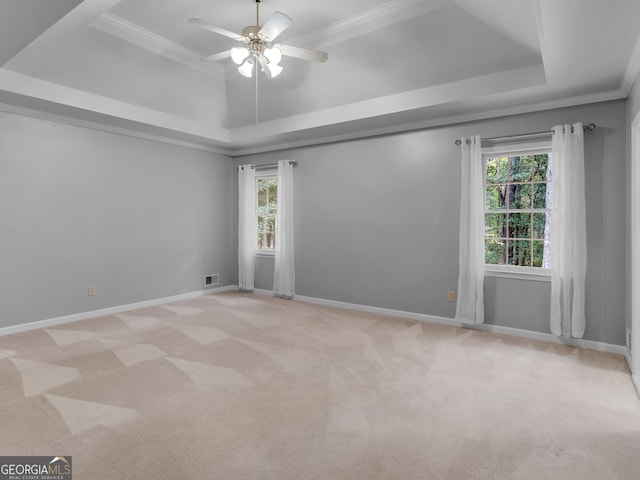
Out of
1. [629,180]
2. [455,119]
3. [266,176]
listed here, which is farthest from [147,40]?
[629,180]

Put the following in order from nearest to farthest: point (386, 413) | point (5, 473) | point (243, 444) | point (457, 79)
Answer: point (5, 473), point (243, 444), point (386, 413), point (457, 79)

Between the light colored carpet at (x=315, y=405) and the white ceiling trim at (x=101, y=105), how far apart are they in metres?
2.55

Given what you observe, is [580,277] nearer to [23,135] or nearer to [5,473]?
[5,473]

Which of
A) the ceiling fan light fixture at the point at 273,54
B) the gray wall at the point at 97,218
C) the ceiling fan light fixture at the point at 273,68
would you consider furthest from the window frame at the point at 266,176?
the ceiling fan light fixture at the point at 273,54

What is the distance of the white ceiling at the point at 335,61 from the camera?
8.80 feet

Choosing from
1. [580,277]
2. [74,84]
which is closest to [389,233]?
[580,277]

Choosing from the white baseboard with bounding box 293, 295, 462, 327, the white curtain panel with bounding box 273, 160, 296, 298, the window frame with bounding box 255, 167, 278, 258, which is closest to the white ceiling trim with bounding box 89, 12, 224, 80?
the white curtain panel with bounding box 273, 160, 296, 298

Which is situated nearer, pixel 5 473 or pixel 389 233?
pixel 5 473

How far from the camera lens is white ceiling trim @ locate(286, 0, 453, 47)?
3.36 metres

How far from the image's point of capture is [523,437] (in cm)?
218

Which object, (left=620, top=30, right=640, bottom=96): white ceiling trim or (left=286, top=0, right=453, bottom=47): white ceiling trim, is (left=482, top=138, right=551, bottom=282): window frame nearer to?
(left=620, top=30, right=640, bottom=96): white ceiling trim

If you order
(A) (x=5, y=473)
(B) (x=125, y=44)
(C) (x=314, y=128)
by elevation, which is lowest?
(A) (x=5, y=473)

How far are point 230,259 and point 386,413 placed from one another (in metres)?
4.84

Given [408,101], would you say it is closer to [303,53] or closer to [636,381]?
[303,53]
